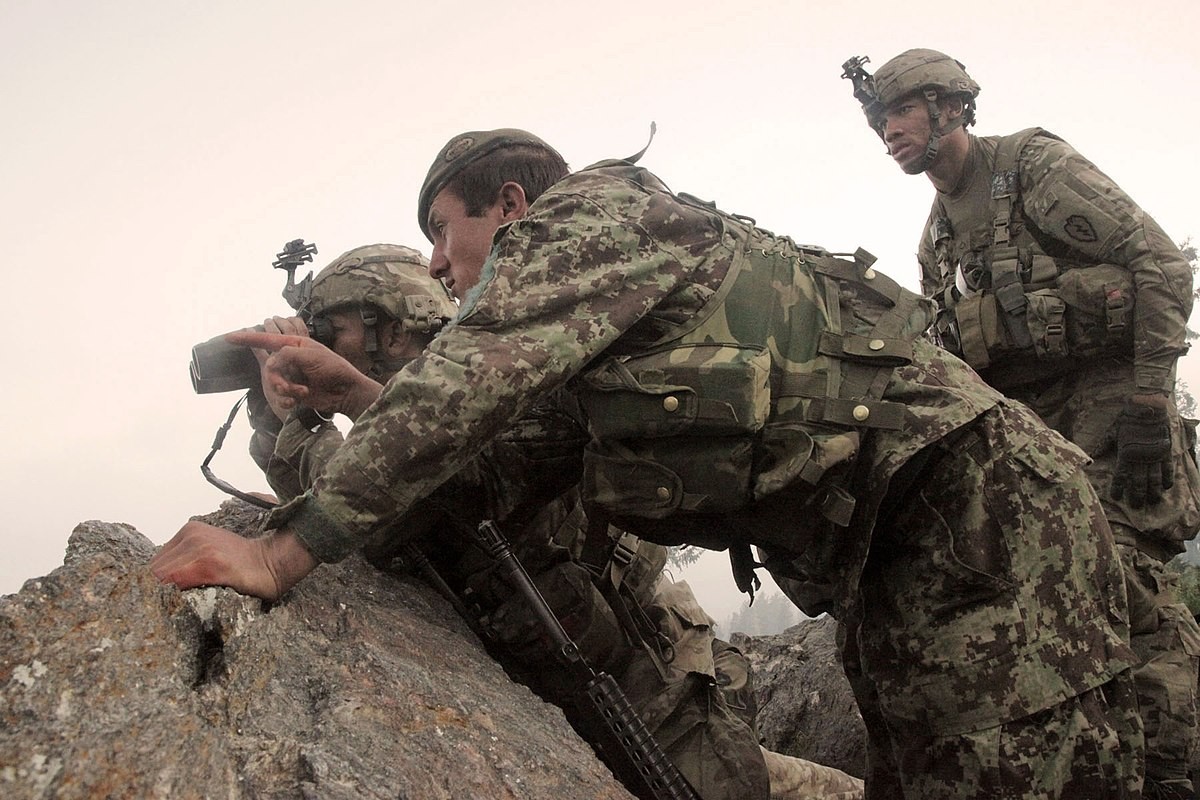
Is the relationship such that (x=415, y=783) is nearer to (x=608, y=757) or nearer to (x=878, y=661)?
(x=608, y=757)

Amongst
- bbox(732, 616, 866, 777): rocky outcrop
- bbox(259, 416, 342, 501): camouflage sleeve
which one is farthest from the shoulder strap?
bbox(259, 416, 342, 501): camouflage sleeve

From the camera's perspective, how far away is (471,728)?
8.47 ft

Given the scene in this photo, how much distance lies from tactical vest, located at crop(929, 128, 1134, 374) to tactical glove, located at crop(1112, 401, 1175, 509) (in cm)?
44

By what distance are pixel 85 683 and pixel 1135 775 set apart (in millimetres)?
2763

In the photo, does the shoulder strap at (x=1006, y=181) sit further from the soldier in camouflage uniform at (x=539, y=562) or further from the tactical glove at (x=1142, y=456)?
the soldier in camouflage uniform at (x=539, y=562)

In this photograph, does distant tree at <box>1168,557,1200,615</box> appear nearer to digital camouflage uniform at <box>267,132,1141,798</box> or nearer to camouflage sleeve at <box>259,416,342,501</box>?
digital camouflage uniform at <box>267,132,1141,798</box>

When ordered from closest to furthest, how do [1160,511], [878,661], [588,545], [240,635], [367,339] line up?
1. [240,635]
2. [878,661]
3. [588,545]
4. [367,339]
5. [1160,511]

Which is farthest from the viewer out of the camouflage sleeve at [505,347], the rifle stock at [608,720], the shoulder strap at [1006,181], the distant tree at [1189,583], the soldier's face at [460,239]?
the distant tree at [1189,583]

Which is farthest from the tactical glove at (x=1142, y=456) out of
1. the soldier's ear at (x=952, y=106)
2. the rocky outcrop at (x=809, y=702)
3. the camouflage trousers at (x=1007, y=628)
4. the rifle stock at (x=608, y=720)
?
the rifle stock at (x=608, y=720)

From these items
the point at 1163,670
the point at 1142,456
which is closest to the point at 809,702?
the point at 1163,670

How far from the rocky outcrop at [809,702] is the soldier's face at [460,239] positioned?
11.2ft

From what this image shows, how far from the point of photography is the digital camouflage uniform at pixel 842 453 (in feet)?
9.01

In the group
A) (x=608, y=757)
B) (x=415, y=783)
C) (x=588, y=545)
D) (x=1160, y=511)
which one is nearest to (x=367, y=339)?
(x=588, y=545)

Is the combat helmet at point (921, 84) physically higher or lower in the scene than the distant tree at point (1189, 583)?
higher
